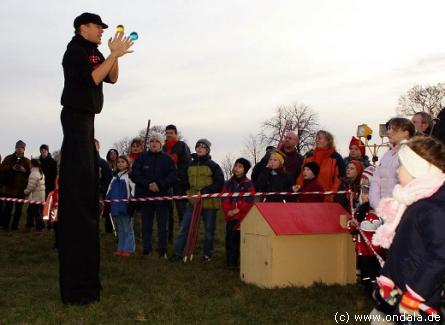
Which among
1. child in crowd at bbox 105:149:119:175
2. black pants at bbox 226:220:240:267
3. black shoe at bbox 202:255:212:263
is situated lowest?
black shoe at bbox 202:255:212:263

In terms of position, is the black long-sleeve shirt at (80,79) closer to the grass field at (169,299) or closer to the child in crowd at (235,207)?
the grass field at (169,299)

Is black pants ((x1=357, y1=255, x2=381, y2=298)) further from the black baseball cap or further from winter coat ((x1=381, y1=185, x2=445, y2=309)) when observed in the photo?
the black baseball cap

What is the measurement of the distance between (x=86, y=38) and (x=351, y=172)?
162 inches

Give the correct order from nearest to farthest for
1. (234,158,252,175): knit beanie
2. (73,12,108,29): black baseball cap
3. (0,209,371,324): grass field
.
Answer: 1. (0,209,371,324): grass field
2. (73,12,108,29): black baseball cap
3. (234,158,252,175): knit beanie

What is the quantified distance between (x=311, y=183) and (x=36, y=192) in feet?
24.5

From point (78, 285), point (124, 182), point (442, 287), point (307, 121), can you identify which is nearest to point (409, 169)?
point (442, 287)

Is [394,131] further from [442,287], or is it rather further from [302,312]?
[442,287]

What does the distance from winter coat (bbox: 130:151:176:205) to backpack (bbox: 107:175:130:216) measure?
278mm

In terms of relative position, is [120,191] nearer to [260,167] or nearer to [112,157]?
[260,167]

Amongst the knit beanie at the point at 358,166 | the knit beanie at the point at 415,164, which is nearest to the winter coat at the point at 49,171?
the knit beanie at the point at 358,166

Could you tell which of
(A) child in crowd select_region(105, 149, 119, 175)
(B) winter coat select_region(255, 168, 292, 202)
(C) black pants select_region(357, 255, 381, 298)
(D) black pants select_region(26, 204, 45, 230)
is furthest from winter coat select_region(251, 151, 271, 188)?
(D) black pants select_region(26, 204, 45, 230)

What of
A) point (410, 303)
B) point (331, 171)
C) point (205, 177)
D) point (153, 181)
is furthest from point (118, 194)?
point (410, 303)

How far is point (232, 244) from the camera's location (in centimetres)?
837

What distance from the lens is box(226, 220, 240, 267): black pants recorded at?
327 inches
